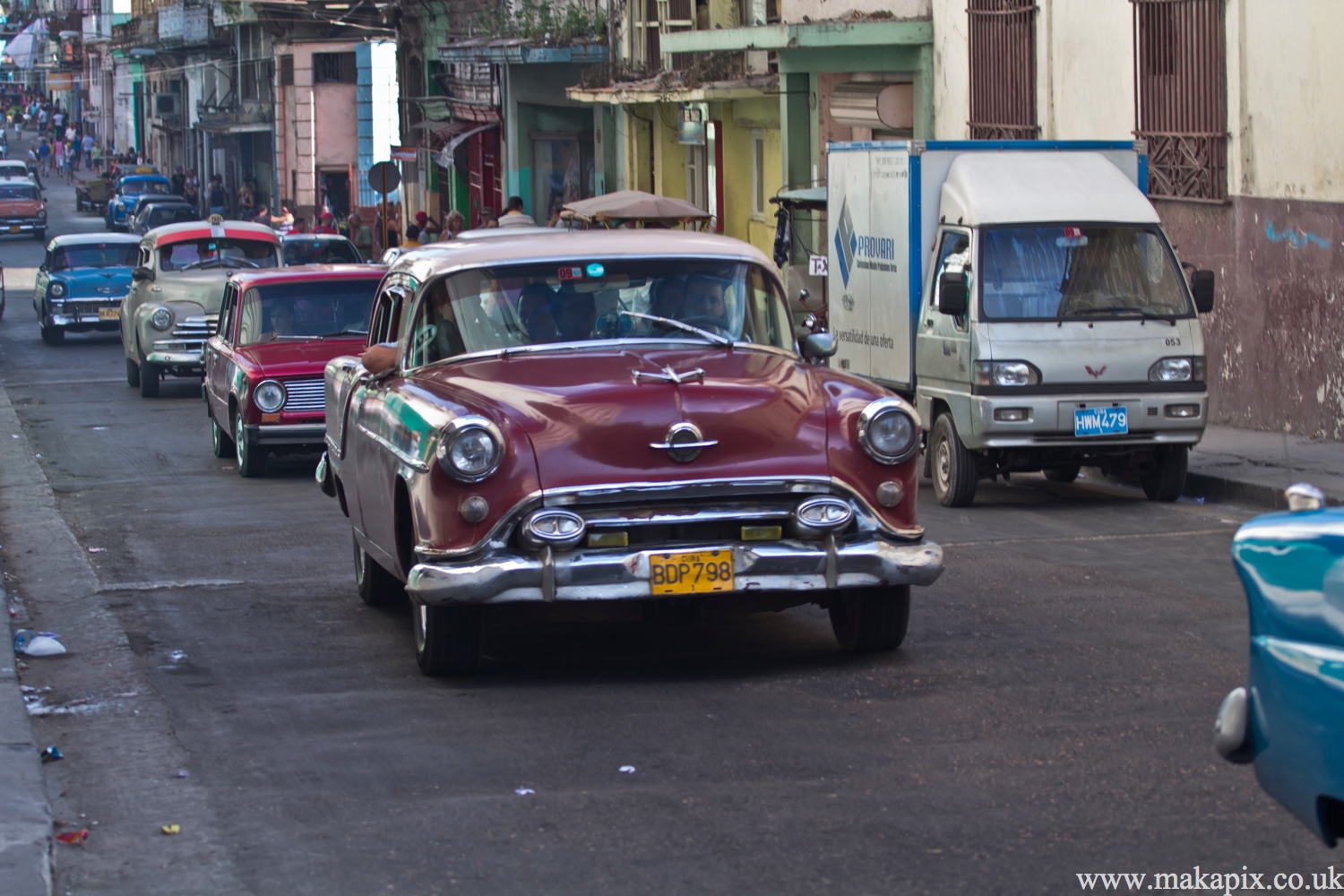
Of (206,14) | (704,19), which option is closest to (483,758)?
(704,19)

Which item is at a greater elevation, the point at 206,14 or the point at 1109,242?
the point at 206,14

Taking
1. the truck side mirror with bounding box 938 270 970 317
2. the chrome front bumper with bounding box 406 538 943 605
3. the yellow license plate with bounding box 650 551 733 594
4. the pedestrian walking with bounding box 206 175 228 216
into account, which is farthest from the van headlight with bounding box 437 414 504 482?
the pedestrian walking with bounding box 206 175 228 216

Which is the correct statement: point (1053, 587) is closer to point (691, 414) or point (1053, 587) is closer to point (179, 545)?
point (691, 414)

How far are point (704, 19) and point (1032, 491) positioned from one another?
64.9ft

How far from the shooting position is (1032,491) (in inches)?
542

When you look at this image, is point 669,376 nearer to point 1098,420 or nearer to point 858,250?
point 1098,420

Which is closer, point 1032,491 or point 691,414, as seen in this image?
point 691,414

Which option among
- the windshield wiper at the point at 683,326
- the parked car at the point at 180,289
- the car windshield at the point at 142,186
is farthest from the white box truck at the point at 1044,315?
the car windshield at the point at 142,186

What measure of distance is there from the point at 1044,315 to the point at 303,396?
610 cm

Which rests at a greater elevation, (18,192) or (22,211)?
(18,192)

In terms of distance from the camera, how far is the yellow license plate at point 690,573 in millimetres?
6762

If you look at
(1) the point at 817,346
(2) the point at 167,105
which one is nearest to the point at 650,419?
(1) the point at 817,346

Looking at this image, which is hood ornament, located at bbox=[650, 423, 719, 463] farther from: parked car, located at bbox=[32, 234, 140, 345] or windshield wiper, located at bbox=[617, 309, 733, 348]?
parked car, located at bbox=[32, 234, 140, 345]

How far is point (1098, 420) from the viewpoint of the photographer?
40.4ft
